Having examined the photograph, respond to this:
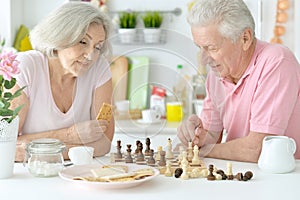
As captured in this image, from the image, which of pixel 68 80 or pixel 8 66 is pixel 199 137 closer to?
pixel 68 80

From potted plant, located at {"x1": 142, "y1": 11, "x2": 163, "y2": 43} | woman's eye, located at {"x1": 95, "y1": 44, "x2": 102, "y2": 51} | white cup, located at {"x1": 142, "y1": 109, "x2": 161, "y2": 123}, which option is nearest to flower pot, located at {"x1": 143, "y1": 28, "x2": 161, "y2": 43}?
potted plant, located at {"x1": 142, "y1": 11, "x2": 163, "y2": 43}

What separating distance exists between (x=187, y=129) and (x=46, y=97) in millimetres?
507

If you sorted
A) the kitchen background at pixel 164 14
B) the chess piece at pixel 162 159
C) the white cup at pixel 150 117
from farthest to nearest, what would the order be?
the kitchen background at pixel 164 14, the white cup at pixel 150 117, the chess piece at pixel 162 159

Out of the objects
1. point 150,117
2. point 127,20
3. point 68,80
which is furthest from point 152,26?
point 68,80

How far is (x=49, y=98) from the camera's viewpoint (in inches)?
80.5

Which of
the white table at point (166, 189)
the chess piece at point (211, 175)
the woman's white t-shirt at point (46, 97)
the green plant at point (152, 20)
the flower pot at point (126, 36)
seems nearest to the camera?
the white table at point (166, 189)

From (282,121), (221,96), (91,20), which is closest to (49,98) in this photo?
(91,20)

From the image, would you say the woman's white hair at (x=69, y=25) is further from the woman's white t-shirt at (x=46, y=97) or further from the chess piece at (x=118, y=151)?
the chess piece at (x=118, y=151)

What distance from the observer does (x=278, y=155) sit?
1715 millimetres

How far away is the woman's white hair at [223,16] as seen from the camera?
74.8 inches

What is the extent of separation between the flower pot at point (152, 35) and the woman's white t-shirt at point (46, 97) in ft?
5.02

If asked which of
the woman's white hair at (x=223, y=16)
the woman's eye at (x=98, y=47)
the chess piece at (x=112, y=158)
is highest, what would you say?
the woman's white hair at (x=223, y=16)

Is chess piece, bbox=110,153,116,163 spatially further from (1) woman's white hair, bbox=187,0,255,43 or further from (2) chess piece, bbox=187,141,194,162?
(1) woman's white hair, bbox=187,0,255,43

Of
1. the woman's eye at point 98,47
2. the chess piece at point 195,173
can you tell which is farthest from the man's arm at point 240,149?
the woman's eye at point 98,47
